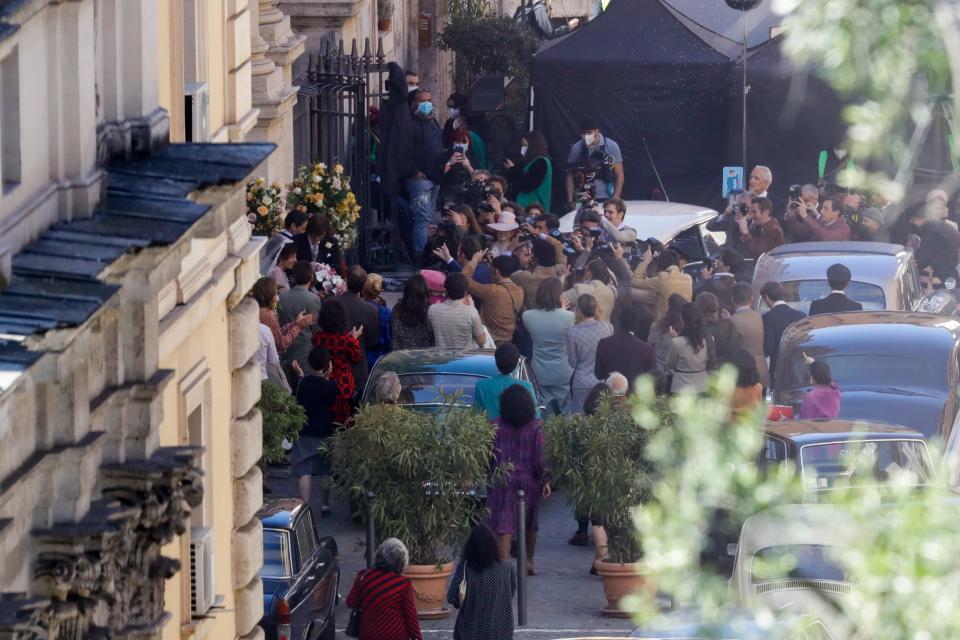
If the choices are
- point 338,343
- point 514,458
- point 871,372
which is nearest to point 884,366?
point 871,372

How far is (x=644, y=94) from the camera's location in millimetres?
29516

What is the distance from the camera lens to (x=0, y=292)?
6.10 m

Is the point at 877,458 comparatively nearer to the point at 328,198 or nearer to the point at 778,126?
the point at 328,198

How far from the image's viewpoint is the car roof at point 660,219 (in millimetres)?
23156

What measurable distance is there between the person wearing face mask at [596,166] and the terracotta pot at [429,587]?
13366 mm

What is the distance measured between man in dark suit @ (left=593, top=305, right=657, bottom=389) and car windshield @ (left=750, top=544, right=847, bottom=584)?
18.0 ft

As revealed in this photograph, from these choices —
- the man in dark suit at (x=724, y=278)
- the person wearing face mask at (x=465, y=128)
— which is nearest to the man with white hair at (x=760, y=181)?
the man in dark suit at (x=724, y=278)

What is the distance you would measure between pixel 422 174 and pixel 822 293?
8.21 metres

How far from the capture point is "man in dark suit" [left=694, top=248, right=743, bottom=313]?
1884cm

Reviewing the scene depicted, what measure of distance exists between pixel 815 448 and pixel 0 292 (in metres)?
8.69

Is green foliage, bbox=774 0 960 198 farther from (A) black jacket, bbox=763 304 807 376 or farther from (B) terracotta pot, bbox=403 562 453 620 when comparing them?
(A) black jacket, bbox=763 304 807 376

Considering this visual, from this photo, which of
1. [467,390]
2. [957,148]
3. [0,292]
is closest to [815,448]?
[467,390]

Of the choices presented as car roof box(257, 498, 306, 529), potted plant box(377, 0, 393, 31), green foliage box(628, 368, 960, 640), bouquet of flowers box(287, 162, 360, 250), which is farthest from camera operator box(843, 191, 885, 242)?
green foliage box(628, 368, 960, 640)

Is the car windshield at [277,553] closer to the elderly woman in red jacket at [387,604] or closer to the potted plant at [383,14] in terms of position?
the elderly woman in red jacket at [387,604]
